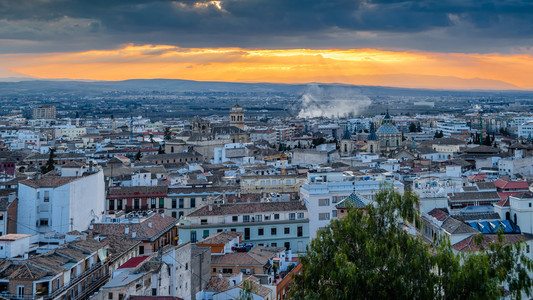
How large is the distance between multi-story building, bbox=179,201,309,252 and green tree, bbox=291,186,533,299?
49.3 feet

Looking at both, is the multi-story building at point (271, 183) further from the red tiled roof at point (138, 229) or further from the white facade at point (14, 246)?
the white facade at point (14, 246)

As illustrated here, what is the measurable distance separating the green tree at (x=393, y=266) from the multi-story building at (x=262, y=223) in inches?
592

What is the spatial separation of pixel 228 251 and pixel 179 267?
6786 mm

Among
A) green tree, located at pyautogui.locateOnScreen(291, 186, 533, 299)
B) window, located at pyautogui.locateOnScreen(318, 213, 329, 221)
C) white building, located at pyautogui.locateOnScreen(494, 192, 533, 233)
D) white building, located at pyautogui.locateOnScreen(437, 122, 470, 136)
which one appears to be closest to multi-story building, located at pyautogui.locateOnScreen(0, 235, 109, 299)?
green tree, located at pyautogui.locateOnScreen(291, 186, 533, 299)

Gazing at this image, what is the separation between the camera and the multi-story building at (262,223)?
34.8 meters

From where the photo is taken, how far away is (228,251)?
97.4 ft

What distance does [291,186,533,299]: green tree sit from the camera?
1745cm

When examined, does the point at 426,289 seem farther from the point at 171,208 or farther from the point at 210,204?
the point at 171,208

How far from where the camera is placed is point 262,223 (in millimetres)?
34969

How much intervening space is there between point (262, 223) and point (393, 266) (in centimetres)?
1717

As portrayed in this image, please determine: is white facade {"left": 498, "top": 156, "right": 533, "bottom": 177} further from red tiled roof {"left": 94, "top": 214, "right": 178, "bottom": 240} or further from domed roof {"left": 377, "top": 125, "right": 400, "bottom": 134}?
domed roof {"left": 377, "top": 125, "right": 400, "bottom": 134}

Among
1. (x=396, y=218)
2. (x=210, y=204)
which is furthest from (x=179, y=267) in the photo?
(x=210, y=204)

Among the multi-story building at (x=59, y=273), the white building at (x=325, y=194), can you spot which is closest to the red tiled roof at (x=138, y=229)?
the multi-story building at (x=59, y=273)

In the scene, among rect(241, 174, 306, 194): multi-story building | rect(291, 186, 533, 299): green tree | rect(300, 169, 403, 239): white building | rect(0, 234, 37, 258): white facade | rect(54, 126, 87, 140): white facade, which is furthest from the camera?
rect(54, 126, 87, 140): white facade
